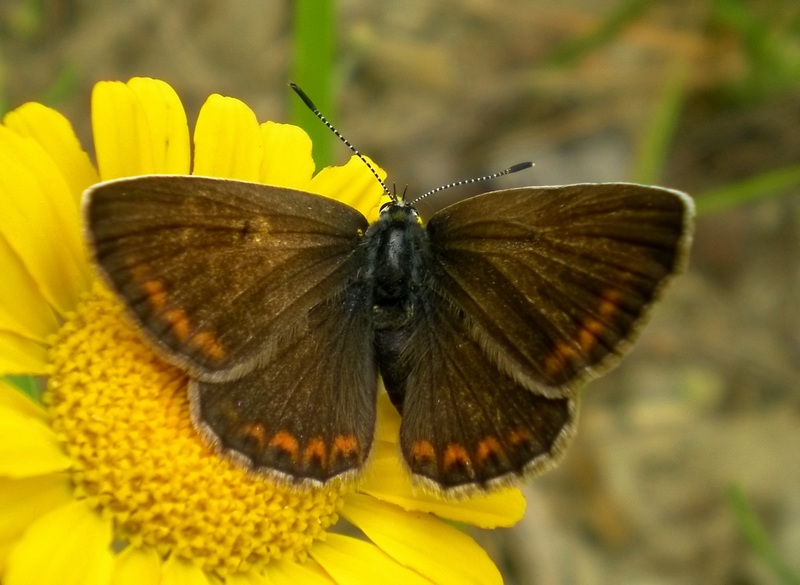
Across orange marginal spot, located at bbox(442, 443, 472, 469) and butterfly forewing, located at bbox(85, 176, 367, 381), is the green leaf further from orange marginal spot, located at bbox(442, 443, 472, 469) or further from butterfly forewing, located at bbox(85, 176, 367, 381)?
orange marginal spot, located at bbox(442, 443, 472, 469)

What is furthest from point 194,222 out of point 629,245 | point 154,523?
A: point 629,245

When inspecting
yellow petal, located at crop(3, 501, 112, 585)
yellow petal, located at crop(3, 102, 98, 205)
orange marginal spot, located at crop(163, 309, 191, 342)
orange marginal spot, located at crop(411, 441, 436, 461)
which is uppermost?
yellow petal, located at crop(3, 102, 98, 205)

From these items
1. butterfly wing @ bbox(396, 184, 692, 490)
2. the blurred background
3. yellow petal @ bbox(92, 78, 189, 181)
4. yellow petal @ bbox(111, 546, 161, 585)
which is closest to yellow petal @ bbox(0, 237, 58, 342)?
yellow petal @ bbox(92, 78, 189, 181)

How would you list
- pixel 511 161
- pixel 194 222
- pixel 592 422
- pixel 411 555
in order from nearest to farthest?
pixel 194 222, pixel 411 555, pixel 592 422, pixel 511 161

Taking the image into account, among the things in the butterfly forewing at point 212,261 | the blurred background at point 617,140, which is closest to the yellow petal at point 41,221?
the butterfly forewing at point 212,261

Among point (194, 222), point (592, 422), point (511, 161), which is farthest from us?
point (511, 161)

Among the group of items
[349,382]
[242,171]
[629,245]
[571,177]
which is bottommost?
[571,177]

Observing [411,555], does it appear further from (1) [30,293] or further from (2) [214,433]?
(1) [30,293]
